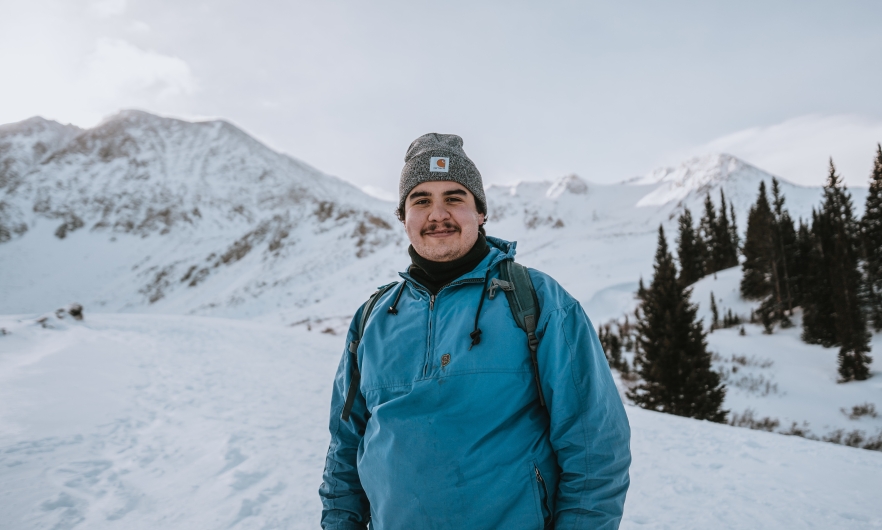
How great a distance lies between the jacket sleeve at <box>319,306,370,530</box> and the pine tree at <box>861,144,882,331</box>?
A: 1270 inches

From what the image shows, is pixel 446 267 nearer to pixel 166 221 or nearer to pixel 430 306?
pixel 430 306

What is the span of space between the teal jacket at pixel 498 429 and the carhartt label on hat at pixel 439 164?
744 millimetres

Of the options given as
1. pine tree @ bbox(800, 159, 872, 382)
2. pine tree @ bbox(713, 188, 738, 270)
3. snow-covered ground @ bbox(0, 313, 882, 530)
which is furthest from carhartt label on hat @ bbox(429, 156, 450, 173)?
pine tree @ bbox(713, 188, 738, 270)

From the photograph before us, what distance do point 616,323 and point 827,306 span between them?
11.5 m

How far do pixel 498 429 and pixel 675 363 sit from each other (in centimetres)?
1439

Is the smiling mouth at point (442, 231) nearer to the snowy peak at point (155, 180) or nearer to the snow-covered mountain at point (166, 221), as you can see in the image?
the snow-covered mountain at point (166, 221)

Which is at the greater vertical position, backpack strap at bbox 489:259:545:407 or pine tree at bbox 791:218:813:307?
backpack strap at bbox 489:259:545:407

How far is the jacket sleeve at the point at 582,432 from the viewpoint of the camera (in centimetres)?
155

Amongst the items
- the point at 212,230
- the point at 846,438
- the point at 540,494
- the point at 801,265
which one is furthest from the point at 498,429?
the point at 212,230

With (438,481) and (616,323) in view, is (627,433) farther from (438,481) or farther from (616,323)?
(616,323)

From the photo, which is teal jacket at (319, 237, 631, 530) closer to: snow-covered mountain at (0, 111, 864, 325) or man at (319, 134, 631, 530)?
man at (319, 134, 631, 530)

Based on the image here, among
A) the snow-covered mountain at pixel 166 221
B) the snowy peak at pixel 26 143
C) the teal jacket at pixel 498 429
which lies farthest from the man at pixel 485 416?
the snowy peak at pixel 26 143

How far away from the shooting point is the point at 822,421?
1350cm

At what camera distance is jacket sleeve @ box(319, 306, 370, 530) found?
2.07 m
